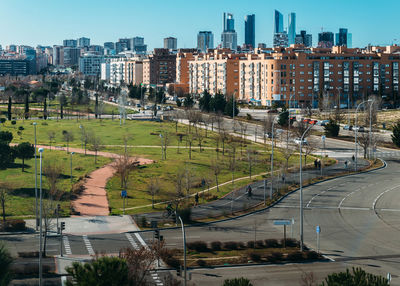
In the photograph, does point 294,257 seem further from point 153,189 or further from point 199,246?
point 153,189

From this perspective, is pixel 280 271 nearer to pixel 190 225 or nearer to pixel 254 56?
pixel 190 225

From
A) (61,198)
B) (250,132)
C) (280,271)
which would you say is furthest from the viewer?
(250,132)

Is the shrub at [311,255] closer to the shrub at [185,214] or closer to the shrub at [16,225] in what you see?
the shrub at [185,214]

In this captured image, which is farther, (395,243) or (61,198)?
(61,198)

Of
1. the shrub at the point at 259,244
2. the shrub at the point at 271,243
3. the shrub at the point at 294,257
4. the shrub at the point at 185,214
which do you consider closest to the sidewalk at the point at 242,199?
the shrub at the point at 185,214

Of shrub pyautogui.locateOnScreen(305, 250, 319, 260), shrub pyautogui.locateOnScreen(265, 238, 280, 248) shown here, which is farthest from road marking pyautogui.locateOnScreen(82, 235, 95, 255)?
shrub pyautogui.locateOnScreen(305, 250, 319, 260)

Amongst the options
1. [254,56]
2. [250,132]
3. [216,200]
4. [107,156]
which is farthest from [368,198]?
[254,56]

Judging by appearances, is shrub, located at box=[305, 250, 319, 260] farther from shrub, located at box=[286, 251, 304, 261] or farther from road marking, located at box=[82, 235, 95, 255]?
road marking, located at box=[82, 235, 95, 255]
